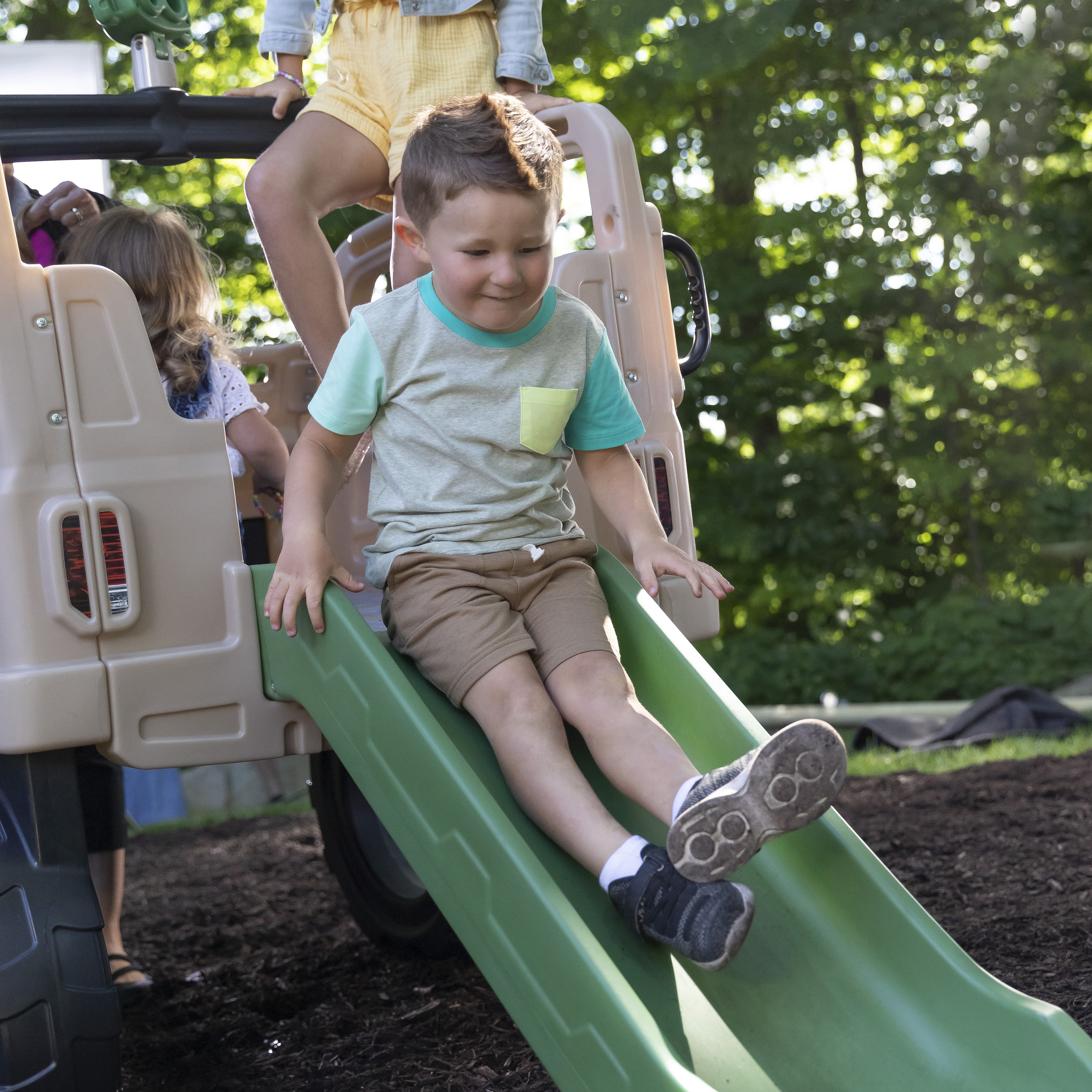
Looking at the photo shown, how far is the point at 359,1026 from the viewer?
3025 mm

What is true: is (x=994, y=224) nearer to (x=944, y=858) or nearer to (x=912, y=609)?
(x=912, y=609)

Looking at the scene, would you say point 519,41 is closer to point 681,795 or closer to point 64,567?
point 64,567

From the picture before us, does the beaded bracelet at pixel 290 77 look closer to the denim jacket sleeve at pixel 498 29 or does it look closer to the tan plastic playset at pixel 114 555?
the denim jacket sleeve at pixel 498 29

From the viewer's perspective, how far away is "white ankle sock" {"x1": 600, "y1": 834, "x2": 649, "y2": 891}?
185cm

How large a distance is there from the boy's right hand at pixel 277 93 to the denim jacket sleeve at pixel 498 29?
0.26 feet

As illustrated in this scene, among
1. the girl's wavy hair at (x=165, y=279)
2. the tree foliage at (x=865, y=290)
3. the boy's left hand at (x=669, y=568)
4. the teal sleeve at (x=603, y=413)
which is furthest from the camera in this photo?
the tree foliage at (x=865, y=290)

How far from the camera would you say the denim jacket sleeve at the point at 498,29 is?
2893 mm

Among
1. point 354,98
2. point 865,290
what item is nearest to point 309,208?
point 354,98

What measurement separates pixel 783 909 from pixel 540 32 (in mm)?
2115

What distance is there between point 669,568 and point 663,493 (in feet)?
2.06

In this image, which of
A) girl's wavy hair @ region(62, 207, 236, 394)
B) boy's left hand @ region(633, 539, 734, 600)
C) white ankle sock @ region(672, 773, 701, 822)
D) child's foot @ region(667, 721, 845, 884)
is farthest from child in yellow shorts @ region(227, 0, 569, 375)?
child's foot @ region(667, 721, 845, 884)

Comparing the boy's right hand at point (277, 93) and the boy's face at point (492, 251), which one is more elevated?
the boy's right hand at point (277, 93)

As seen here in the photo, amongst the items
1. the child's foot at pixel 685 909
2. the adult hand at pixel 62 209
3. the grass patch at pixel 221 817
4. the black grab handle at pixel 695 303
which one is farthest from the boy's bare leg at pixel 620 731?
the grass patch at pixel 221 817

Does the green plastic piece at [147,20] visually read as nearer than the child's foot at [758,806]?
No
